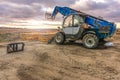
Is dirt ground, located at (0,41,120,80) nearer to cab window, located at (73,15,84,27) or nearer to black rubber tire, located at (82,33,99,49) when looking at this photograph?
black rubber tire, located at (82,33,99,49)

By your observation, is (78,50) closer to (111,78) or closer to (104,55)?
(104,55)

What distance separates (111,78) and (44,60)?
4217 mm

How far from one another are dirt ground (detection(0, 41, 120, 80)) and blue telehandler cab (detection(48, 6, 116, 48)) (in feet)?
3.64

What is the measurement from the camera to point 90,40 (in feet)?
44.3

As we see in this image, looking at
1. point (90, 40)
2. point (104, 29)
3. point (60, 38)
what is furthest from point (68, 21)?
point (104, 29)

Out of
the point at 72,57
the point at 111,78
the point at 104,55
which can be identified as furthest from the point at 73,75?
the point at 104,55

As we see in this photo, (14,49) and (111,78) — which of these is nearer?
(111,78)

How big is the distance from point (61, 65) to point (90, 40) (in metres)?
4.36

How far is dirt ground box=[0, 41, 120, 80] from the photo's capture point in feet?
27.6

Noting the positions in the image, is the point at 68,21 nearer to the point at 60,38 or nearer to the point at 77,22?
the point at 77,22

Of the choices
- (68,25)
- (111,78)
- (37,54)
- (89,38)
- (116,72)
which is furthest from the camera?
(68,25)

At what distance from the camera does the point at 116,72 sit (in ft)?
28.7

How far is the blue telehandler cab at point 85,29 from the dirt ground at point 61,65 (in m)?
1.11

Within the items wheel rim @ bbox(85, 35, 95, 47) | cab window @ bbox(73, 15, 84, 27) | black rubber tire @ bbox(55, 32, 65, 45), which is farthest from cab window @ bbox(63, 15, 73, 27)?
wheel rim @ bbox(85, 35, 95, 47)
